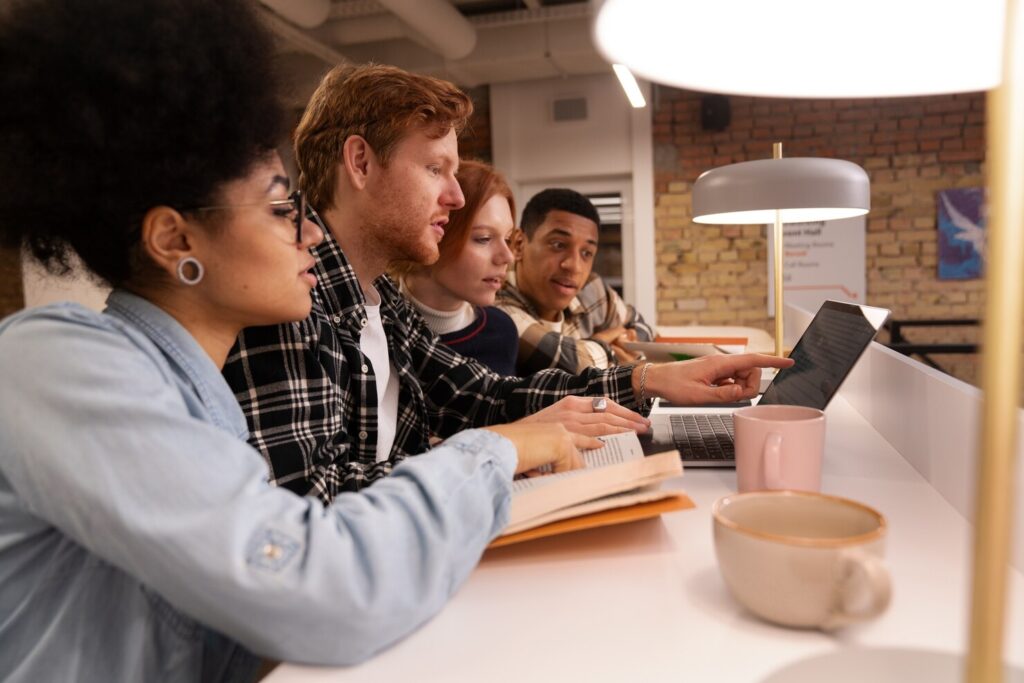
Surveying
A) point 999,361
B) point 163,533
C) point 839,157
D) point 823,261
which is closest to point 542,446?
point 163,533

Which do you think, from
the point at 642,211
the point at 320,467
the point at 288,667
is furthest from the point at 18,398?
the point at 642,211

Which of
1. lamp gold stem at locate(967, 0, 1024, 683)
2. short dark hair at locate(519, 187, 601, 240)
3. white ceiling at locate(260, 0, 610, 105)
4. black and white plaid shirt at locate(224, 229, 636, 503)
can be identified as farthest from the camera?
white ceiling at locate(260, 0, 610, 105)

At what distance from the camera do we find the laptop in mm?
986

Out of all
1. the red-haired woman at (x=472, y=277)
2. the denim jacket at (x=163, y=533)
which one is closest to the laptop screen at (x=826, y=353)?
the denim jacket at (x=163, y=533)

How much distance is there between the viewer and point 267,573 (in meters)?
0.54

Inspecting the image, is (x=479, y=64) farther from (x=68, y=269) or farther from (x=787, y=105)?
(x=68, y=269)

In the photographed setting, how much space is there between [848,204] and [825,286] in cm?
451

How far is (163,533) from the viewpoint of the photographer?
1.73 ft

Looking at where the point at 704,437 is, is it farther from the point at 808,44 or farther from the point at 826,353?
the point at 808,44

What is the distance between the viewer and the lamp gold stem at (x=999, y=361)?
1.00ft

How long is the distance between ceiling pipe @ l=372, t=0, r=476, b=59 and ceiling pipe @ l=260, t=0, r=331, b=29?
0.35 metres

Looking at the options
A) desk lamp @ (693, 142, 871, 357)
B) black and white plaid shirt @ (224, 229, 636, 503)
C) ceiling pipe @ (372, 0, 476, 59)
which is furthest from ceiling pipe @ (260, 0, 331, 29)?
desk lamp @ (693, 142, 871, 357)

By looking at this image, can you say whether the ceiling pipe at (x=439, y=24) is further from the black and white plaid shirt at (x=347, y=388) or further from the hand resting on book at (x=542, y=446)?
the hand resting on book at (x=542, y=446)

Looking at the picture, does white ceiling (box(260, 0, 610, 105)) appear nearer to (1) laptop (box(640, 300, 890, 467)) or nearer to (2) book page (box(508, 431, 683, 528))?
(1) laptop (box(640, 300, 890, 467))
